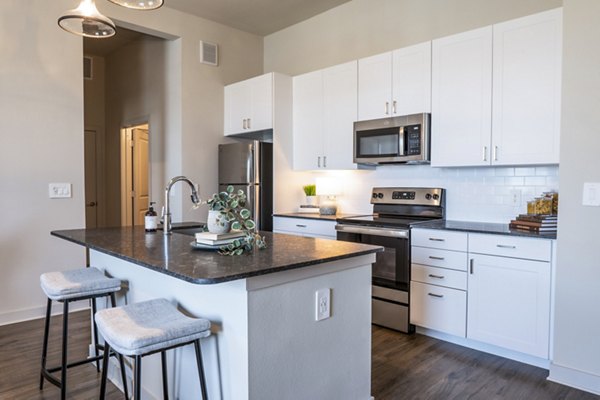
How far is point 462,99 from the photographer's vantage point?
10.4ft

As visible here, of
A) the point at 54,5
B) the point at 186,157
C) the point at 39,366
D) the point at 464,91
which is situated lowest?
the point at 39,366

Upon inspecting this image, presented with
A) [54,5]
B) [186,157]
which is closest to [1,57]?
[54,5]

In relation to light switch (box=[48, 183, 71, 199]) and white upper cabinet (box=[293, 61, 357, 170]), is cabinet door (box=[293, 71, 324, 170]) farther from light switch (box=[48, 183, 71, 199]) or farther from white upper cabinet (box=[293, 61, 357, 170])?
light switch (box=[48, 183, 71, 199])

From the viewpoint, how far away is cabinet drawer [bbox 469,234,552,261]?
2.56 meters

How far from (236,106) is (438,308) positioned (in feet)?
10.1

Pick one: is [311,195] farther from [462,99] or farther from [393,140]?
[462,99]

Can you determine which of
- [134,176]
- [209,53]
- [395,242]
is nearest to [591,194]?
[395,242]

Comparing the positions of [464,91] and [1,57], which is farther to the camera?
[1,57]

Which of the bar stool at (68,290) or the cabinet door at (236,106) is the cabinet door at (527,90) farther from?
the bar stool at (68,290)

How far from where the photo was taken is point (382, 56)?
12.0 feet

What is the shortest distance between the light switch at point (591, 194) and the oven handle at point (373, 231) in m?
1.19

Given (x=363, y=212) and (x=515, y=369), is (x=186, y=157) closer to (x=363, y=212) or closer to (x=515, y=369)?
(x=363, y=212)

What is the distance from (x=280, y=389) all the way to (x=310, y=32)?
13.5ft

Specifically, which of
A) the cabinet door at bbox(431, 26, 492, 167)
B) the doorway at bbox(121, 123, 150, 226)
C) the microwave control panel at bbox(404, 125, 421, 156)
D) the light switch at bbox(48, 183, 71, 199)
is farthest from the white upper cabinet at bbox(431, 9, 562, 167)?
the doorway at bbox(121, 123, 150, 226)
